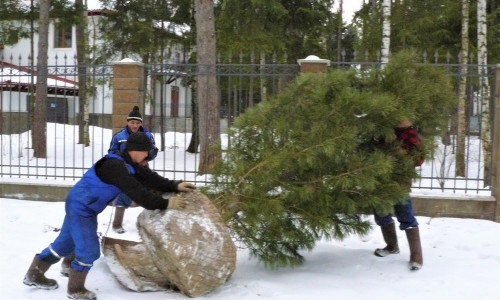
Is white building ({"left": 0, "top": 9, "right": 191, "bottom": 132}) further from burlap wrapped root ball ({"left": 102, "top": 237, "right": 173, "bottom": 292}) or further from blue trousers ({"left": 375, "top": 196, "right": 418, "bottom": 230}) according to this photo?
blue trousers ({"left": 375, "top": 196, "right": 418, "bottom": 230})

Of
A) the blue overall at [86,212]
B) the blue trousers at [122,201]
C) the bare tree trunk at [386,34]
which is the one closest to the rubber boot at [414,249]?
the blue overall at [86,212]

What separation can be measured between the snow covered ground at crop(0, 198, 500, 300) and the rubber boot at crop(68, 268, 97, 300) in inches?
5.4

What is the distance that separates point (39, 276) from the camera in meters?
4.79

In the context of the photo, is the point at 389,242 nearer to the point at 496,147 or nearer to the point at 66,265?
the point at 496,147

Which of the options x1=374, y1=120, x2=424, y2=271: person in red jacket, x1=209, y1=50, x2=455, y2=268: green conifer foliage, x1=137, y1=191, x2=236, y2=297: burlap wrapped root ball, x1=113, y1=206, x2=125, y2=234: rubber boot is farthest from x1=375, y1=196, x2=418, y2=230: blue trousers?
x1=113, y1=206, x2=125, y2=234: rubber boot

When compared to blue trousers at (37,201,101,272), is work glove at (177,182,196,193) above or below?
above

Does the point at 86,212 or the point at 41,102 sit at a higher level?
the point at 41,102

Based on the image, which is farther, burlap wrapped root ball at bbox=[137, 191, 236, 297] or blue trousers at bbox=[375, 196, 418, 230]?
blue trousers at bbox=[375, 196, 418, 230]

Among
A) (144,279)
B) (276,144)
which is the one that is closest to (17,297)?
(144,279)

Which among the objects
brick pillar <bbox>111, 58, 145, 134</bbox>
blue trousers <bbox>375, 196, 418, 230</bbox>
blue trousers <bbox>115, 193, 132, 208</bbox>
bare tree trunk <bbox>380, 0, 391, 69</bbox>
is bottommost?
blue trousers <bbox>115, 193, 132, 208</bbox>

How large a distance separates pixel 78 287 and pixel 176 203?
100 cm

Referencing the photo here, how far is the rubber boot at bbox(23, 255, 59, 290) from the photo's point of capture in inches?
187

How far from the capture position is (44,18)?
45.5 feet

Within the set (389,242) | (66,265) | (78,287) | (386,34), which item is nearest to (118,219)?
(66,265)
